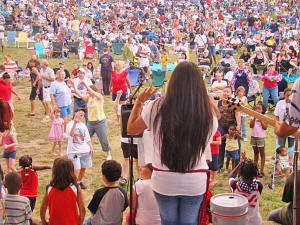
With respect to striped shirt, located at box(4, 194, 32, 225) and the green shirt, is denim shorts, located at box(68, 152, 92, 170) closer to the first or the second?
striped shirt, located at box(4, 194, 32, 225)

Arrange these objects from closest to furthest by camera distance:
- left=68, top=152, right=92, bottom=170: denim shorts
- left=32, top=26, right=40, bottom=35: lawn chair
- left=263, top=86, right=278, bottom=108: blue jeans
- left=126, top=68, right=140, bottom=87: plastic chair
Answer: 1. left=68, top=152, right=92, bottom=170: denim shorts
2. left=263, top=86, right=278, bottom=108: blue jeans
3. left=126, top=68, right=140, bottom=87: plastic chair
4. left=32, top=26, right=40, bottom=35: lawn chair

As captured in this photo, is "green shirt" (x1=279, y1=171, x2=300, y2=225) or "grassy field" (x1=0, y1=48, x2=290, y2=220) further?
"grassy field" (x1=0, y1=48, x2=290, y2=220)

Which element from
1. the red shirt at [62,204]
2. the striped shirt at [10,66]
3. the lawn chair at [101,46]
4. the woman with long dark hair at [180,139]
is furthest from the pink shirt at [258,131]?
the lawn chair at [101,46]

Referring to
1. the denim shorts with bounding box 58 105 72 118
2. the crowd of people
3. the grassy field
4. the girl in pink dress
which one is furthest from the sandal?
the denim shorts with bounding box 58 105 72 118

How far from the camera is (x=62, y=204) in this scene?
403 centimetres

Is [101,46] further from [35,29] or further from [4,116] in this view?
[4,116]

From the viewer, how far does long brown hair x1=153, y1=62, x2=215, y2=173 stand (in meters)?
2.61

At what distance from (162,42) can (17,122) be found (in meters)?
Result: 14.5

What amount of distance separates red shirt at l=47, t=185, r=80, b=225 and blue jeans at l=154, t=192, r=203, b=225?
5.11ft

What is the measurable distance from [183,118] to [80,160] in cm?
407

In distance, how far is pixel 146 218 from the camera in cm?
372

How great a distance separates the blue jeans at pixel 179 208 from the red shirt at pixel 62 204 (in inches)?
61.4

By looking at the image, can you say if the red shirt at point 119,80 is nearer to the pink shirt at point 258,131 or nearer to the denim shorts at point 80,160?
the denim shorts at point 80,160

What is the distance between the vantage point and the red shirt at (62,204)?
4.03 meters
